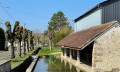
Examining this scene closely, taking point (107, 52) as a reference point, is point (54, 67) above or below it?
below

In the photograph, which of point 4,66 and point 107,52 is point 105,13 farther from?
point 4,66

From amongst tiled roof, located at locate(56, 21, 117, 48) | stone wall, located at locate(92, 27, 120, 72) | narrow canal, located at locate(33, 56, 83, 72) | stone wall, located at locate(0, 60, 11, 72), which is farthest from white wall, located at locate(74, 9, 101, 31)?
stone wall, located at locate(0, 60, 11, 72)

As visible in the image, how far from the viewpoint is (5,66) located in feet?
28.9

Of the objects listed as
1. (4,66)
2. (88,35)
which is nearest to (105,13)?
(88,35)

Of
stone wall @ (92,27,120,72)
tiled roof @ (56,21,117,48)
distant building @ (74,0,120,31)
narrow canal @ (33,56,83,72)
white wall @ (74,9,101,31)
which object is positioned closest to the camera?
stone wall @ (92,27,120,72)

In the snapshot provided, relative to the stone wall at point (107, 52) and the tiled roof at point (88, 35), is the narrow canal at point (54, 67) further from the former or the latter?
the stone wall at point (107, 52)

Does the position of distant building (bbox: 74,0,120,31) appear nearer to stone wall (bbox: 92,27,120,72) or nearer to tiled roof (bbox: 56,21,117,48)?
tiled roof (bbox: 56,21,117,48)

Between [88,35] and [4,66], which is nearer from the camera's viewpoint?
[4,66]

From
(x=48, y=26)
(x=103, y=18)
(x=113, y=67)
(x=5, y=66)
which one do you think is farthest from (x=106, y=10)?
(x=48, y=26)

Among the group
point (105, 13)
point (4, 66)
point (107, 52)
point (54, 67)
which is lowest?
point (54, 67)

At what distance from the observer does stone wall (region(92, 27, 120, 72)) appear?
1098 centimetres

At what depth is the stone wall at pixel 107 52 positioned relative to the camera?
10977mm

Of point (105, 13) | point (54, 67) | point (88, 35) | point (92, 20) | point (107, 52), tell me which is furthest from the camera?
point (92, 20)

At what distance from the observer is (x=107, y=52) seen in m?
11.2
